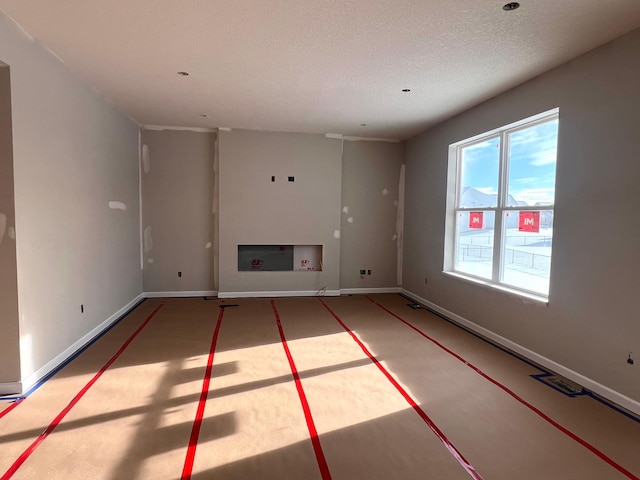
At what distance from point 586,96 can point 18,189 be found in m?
4.80

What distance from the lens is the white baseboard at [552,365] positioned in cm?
289

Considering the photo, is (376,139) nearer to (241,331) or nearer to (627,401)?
(241,331)

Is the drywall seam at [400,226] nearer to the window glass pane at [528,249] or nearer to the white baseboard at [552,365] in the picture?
the white baseboard at [552,365]

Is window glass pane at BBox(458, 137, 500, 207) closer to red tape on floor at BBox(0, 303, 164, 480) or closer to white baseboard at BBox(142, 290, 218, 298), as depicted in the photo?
white baseboard at BBox(142, 290, 218, 298)

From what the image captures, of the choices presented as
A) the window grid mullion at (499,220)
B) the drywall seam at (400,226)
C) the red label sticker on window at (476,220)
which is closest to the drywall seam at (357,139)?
the drywall seam at (400,226)

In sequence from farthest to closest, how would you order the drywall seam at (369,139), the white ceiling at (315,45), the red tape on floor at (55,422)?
the drywall seam at (369,139), the white ceiling at (315,45), the red tape on floor at (55,422)

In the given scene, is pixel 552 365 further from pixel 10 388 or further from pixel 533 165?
pixel 10 388

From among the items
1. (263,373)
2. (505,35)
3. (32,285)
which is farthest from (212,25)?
(263,373)

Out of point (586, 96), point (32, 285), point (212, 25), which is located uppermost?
point (212, 25)

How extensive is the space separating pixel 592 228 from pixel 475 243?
1.93 meters

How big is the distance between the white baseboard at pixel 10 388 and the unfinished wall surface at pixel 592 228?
466 centimetres

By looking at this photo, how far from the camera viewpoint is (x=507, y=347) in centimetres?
416

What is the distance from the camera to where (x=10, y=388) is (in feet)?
9.68

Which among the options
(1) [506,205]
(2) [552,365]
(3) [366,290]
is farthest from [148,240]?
(2) [552,365]
